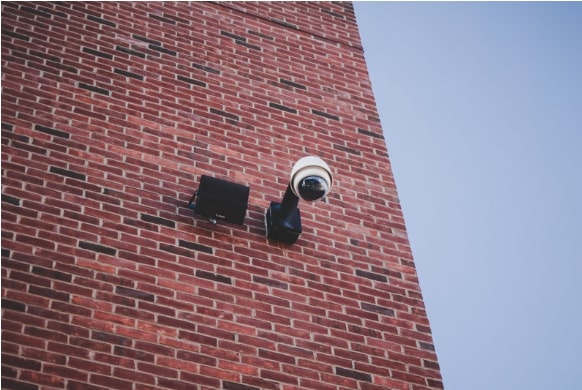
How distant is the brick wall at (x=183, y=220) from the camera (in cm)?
371

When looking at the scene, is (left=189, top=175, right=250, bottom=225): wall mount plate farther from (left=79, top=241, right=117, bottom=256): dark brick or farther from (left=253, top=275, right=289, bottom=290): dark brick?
(left=79, top=241, right=117, bottom=256): dark brick

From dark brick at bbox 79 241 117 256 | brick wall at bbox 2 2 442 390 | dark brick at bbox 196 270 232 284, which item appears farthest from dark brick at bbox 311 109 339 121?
dark brick at bbox 79 241 117 256

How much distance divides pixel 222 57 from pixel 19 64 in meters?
1.70

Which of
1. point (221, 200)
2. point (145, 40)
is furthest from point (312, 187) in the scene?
point (145, 40)

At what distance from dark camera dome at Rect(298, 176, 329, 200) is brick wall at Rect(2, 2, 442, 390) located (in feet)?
2.15

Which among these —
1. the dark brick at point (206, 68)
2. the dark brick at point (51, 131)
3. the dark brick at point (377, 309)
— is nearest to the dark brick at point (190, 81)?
the dark brick at point (206, 68)

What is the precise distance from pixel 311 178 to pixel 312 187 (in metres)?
0.06

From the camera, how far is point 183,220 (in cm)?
439

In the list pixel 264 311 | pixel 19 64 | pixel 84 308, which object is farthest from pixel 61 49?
pixel 264 311

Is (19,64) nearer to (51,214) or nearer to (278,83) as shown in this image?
(51,214)

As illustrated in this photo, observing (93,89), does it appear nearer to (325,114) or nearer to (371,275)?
(325,114)

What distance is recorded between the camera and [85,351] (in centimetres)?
355

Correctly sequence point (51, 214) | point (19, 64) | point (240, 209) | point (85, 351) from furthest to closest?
point (19, 64) < point (240, 209) < point (51, 214) < point (85, 351)

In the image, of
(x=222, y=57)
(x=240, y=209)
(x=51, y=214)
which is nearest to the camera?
(x=51, y=214)
